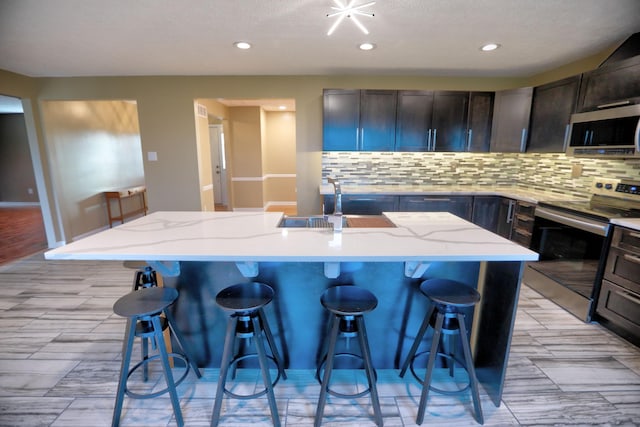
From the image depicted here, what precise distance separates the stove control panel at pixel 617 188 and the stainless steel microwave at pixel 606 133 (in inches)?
17.8

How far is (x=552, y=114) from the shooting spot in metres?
3.28

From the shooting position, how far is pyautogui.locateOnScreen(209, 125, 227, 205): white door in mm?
6926

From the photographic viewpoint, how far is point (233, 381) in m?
1.90

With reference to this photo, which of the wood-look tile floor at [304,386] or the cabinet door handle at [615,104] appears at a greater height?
the cabinet door handle at [615,104]

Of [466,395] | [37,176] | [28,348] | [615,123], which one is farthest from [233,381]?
[37,176]

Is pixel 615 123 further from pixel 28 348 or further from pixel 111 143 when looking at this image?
pixel 111 143

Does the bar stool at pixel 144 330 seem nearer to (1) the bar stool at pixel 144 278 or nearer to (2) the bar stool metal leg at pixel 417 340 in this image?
(1) the bar stool at pixel 144 278

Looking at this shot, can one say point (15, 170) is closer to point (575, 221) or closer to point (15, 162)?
point (15, 162)

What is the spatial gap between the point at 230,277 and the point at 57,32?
2.63 metres

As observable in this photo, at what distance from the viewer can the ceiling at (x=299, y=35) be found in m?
2.13

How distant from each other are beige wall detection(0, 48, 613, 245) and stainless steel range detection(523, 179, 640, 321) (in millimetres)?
1883

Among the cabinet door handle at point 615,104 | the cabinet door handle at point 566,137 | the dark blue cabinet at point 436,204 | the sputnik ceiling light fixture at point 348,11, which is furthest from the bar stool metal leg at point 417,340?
the cabinet door handle at point 566,137

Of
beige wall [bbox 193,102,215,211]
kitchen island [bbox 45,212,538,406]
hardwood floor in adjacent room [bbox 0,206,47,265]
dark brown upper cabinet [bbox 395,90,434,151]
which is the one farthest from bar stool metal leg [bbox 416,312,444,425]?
hardwood floor in adjacent room [bbox 0,206,47,265]

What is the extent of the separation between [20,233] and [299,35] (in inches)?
233
